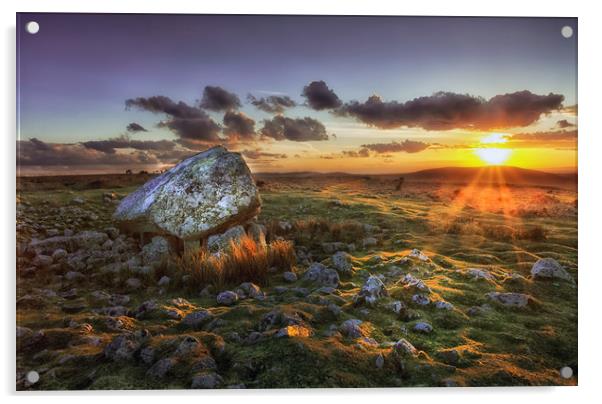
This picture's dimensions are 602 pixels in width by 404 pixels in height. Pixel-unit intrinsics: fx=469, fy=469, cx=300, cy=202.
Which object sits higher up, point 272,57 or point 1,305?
point 272,57

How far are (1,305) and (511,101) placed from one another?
6735 millimetres

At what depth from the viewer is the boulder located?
5836 mm

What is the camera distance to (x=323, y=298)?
545cm

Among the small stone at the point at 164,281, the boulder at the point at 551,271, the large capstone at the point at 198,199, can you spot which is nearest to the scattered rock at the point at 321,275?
the large capstone at the point at 198,199

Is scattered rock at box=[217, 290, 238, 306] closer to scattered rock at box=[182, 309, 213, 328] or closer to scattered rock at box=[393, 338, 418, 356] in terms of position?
scattered rock at box=[182, 309, 213, 328]

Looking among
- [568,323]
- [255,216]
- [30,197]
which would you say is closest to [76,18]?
[30,197]

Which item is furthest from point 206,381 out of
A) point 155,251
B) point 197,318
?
point 155,251

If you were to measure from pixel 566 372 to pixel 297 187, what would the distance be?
3966 mm

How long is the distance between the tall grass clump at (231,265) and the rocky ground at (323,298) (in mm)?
109

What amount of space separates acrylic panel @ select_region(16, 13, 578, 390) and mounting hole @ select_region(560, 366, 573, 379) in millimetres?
21

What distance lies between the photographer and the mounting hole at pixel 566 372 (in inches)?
204

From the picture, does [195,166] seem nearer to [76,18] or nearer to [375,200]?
[76,18]

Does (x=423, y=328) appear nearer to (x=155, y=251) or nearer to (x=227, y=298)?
(x=227, y=298)
